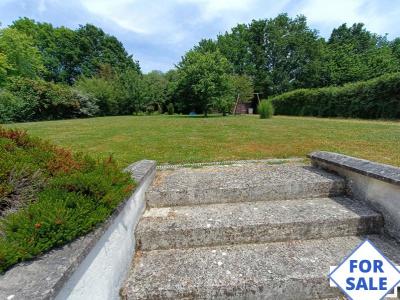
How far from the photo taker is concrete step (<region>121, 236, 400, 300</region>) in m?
1.61

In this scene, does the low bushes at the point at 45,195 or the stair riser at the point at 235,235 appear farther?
the stair riser at the point at 235,235

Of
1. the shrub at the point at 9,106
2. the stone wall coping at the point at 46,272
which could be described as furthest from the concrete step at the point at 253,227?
the shrub at the point at 9,106

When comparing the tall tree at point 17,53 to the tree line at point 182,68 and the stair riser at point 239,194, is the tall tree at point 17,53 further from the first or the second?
the stair riser at point 239,194

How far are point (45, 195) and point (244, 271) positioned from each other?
56.1 inches

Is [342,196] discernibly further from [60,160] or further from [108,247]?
[60,160]

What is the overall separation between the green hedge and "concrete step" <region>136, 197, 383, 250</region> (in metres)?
15.3

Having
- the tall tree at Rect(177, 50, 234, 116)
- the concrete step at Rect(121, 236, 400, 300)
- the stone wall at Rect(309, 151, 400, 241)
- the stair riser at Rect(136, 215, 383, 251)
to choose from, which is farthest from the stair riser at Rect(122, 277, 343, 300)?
the tall tree at Rect(177, 50, 234, 116)

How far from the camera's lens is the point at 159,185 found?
2834mm

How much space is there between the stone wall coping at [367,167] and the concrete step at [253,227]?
1.17 ft

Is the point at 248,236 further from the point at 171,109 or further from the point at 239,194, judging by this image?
the point at 171,109

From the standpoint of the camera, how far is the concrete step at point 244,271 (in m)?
1.61

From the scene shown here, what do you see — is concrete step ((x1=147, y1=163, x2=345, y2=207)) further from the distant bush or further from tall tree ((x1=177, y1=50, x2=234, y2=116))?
the distant bush

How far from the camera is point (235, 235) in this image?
2.07 meters

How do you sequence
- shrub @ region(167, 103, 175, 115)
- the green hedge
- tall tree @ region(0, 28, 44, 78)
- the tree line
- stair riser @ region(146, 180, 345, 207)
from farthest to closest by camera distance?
shrub @ region(167, 103, 175, 115)
tall tree @ region(0, 28, 44, 78)
the tree line
the green hedge
stair riser @ region(146, 180, 345, 207)
